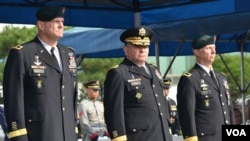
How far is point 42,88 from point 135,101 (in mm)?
1005

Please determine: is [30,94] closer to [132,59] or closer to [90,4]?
[132,59]

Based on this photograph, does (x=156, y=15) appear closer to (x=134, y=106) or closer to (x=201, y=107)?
(x=201, y=107)

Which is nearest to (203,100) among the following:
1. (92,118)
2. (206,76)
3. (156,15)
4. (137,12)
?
(206,76)

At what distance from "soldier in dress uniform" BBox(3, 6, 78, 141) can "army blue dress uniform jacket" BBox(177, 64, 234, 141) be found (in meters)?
1.51

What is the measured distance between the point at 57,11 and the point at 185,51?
409 inches

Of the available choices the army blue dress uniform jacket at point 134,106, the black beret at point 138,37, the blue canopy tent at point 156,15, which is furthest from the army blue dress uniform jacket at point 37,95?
the blue canopy tent at point 156,15

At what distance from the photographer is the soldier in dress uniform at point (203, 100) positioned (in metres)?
6.52

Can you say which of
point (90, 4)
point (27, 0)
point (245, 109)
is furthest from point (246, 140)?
point (245, 109)

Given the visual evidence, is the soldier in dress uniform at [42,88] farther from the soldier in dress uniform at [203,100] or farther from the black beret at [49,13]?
the soldier in dress uniform at [203,100]

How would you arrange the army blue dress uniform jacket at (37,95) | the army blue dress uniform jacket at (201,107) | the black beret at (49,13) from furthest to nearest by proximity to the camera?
1. the army blue dress uniform jacket at (201,107)
2. the black beret at (49,13)
3. the army blue dress uniform jacket at (37,95)

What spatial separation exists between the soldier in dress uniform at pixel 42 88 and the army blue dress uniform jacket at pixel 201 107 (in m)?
1.51

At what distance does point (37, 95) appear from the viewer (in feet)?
16.8

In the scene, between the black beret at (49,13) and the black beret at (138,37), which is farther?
the black beret at (138,37)

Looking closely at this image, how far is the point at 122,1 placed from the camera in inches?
395
